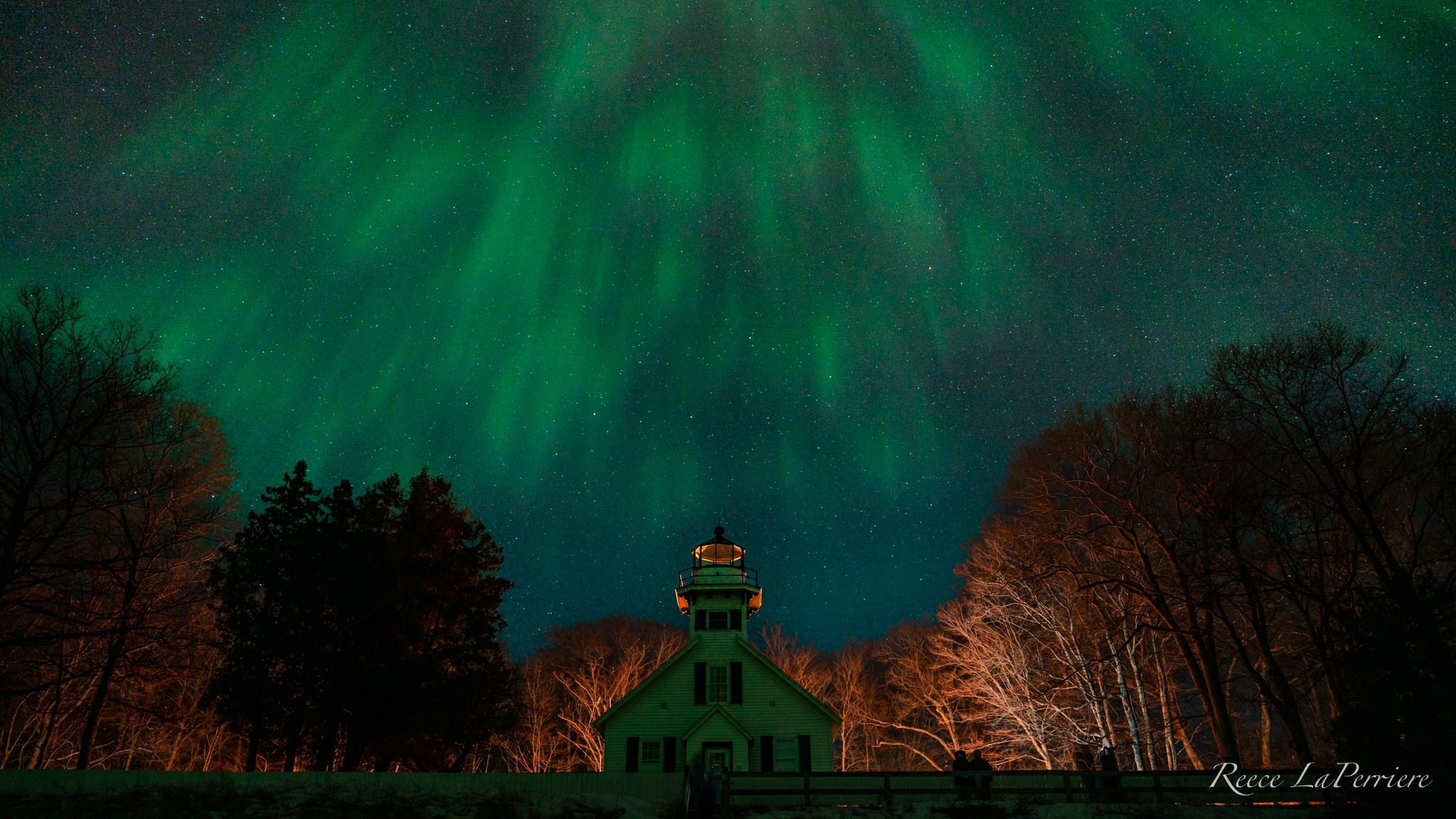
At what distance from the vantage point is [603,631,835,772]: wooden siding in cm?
3064

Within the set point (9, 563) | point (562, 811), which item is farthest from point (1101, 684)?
point (9, 563)

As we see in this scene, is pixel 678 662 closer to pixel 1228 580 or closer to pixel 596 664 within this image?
pixel 596 664

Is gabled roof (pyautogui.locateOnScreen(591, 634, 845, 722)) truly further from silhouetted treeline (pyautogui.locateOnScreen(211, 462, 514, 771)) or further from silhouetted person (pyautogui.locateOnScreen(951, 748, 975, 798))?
silhouetted person (pyautogui.locateOnScreen(951, 748, 975, 798))

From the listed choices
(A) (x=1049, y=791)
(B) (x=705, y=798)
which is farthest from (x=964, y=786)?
(B) (x=705, y=798)

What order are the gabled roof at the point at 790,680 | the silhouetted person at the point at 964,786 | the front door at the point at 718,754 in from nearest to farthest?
the silhouetted person at the point at 964,786, the front door at the point at 718,754, the gabled roof at the point at 790,680

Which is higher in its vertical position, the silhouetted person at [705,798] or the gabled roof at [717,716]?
the gabled roof at [717,716]

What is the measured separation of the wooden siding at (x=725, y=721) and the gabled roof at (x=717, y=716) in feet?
0.38

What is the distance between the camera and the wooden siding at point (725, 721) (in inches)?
1206

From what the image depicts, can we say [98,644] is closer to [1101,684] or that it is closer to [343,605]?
[343,605]

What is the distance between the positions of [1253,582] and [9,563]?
2995cm

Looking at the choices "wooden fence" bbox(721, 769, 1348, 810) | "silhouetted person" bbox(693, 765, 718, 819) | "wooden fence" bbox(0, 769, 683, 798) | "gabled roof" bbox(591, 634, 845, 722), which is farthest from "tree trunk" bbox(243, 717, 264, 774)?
"wooden fence" bbox(721, 769, 1348, 810)

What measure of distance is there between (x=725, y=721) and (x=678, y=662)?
314 centimetres

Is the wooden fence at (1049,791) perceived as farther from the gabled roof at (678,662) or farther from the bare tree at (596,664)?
the bare tree at (596,664)

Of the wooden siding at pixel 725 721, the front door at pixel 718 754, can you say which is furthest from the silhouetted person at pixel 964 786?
the front door at pixel 718 754
